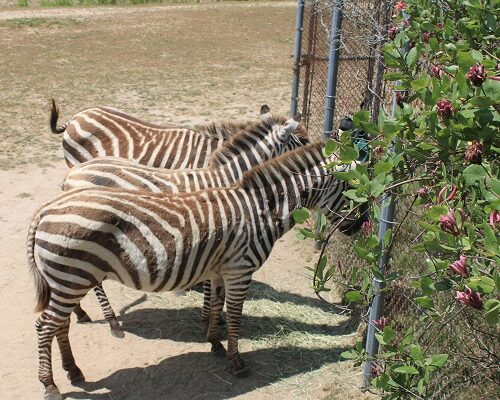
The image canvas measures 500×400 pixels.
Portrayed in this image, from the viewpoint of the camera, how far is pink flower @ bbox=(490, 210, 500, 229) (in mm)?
1601

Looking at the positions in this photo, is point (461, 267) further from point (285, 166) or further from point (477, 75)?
point (285, 166)

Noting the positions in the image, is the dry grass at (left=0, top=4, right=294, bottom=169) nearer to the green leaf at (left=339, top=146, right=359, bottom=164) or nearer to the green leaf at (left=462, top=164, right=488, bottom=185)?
the green leaf at (left=339, top=146, right=359, bottom=164)

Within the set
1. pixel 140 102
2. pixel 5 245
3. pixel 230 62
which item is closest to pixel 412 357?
pixel 5 245

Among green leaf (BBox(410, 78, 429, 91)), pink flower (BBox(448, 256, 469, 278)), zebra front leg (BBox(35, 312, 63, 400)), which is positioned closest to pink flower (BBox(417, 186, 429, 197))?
green leaf (BBox(410, 78, 429, 91))

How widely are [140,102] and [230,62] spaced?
4.54m

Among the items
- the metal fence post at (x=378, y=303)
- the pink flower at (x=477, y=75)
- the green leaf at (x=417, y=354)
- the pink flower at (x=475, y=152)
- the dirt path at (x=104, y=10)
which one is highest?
the dirt path at (x=104, y=10)

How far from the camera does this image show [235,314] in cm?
477

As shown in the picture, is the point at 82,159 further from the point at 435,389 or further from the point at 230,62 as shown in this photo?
the point at 230,62

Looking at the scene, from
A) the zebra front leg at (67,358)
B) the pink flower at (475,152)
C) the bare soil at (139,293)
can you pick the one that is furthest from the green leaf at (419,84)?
the zebra front leg at (67,358)

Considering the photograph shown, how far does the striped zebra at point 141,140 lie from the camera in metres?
6.02

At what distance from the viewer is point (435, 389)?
397 cm

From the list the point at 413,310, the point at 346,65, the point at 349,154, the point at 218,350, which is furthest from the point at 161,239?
the point at 346,65

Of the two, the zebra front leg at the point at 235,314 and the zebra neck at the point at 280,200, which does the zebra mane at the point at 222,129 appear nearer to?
the zebra neck at the point at 280,200

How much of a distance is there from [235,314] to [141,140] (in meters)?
2.29
